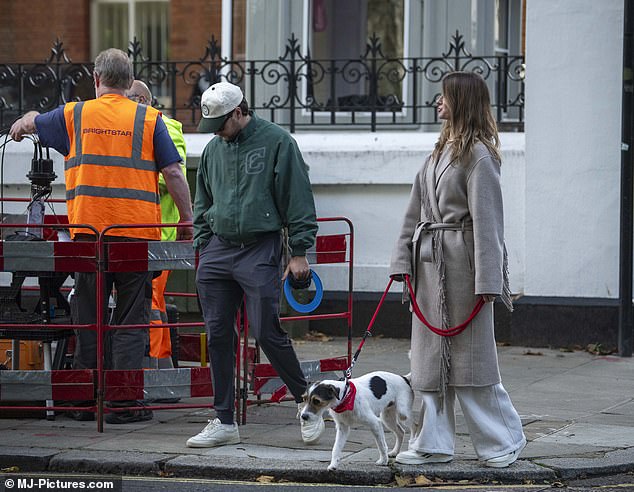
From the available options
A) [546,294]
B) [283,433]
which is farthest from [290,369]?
[546,294]

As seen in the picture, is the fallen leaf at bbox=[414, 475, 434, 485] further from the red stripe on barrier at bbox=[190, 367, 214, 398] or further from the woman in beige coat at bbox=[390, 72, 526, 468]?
the red stripe on barrier at bbox=[190, 367, 214, 398]

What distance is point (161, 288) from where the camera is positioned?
8609 mm

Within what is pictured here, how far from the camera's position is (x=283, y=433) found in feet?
24.8

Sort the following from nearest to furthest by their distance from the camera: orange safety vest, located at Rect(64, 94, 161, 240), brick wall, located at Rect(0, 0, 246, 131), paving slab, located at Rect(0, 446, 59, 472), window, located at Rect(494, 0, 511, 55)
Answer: paving slab, located at Rect(0, 446, 59, 472), orange safety vest, located at Rect(64, 94, 161, 240), window, located at Rect(494, 0, 511, 55), brick wall, located at Rect(0, 0, 246, 131)

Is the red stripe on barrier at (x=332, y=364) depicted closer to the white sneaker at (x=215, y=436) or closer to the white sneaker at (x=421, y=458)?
the white sneaker at (x=215, y=436)

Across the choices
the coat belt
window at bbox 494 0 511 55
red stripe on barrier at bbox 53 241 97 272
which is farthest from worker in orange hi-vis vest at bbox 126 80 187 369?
window at bbox 494 0 511 55

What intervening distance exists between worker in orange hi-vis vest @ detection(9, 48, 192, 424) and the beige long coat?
187cm

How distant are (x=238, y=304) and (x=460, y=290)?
1.40 meters

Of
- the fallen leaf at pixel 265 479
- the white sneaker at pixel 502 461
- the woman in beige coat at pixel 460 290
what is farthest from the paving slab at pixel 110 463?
the white sneaker at pixel 502 461

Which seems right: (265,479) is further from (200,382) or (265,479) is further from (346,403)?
(200,382)

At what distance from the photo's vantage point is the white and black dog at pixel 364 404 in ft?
21.1

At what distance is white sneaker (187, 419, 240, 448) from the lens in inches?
279

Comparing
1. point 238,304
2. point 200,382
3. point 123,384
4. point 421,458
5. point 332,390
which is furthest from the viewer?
point 200,382

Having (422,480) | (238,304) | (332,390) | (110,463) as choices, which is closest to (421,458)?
(422,480)
